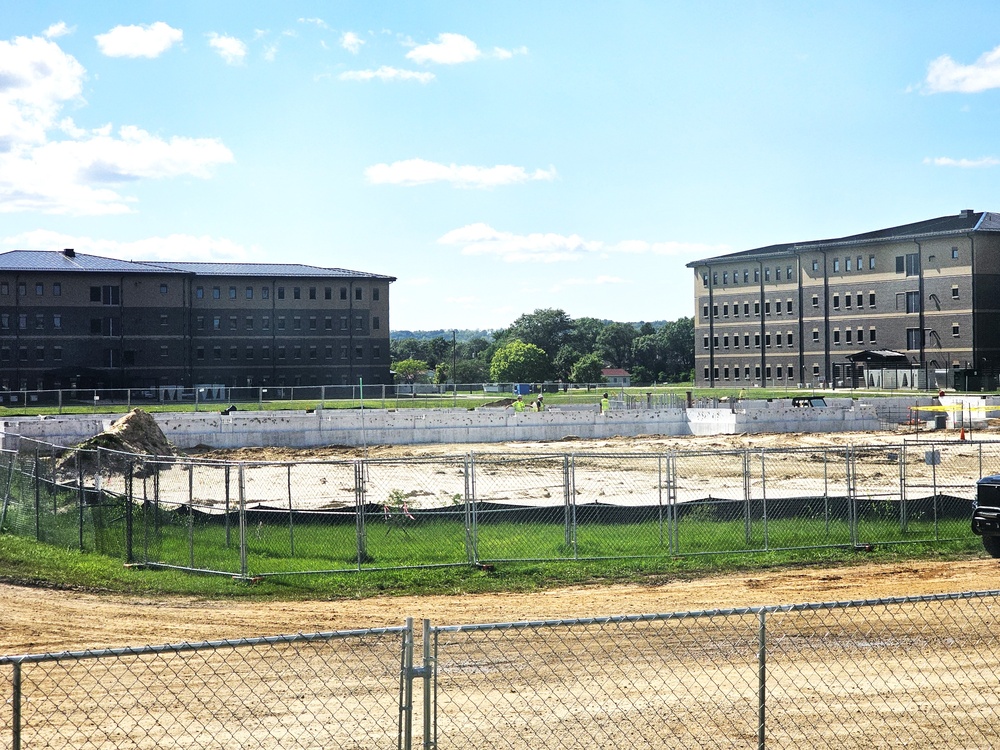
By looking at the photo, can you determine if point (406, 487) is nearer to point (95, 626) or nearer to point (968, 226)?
point (95, 626)

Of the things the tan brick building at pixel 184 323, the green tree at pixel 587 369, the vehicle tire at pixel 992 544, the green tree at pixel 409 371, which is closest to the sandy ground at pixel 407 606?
the vehicle tire at pixel 992 544

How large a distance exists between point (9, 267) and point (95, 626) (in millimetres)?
88779

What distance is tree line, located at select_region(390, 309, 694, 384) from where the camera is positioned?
14538 cm

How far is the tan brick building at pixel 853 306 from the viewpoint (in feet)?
299

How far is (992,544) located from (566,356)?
143225 mm

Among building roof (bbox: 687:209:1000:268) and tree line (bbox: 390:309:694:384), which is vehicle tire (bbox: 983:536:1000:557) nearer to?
building roof (bbox: 687:209:1000:268)

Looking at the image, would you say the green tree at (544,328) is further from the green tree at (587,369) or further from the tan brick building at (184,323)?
the tan brick building at (184,323)

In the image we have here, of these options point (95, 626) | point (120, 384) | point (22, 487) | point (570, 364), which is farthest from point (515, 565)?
point (570, 364)

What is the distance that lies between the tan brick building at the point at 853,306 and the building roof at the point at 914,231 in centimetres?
14

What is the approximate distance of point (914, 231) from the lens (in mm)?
97750

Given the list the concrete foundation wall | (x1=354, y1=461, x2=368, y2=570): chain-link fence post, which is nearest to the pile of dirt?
the concrete foundation wall

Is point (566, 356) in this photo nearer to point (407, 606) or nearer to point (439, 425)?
point (439, 425)

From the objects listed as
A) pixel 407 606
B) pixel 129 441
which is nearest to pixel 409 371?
pixel 129 441

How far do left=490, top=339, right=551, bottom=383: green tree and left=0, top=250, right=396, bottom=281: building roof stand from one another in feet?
125
